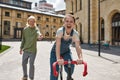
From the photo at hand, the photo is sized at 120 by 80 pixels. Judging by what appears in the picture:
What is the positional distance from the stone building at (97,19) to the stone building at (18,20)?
22.6 m

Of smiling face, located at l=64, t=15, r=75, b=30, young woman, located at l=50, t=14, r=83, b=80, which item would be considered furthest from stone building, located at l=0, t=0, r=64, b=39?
smiling face, located at l=64, t=15, r=75, b=30

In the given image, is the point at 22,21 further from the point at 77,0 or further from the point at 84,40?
the point at 84,40

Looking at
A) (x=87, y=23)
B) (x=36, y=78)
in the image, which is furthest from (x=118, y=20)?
(x=36, y=78)

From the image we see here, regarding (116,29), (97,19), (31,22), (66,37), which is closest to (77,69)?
(31,22)

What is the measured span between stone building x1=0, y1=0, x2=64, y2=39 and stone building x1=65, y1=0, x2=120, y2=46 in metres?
22.6

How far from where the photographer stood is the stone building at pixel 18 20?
6462 cm

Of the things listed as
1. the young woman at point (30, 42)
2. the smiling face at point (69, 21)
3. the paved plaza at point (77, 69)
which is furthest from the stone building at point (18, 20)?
the smiling face at point (69, 21)

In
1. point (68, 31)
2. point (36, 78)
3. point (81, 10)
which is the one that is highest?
point (81, 10)

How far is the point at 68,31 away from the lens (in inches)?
156

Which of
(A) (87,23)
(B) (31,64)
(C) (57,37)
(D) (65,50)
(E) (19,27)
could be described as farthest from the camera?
(E) (19,27)

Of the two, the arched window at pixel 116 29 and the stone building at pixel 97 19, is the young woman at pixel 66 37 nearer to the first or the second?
the stone building at pixel 97 19

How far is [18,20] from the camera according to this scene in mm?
68875

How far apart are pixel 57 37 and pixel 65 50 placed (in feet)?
1.72

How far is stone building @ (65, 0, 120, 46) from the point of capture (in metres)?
31.0
